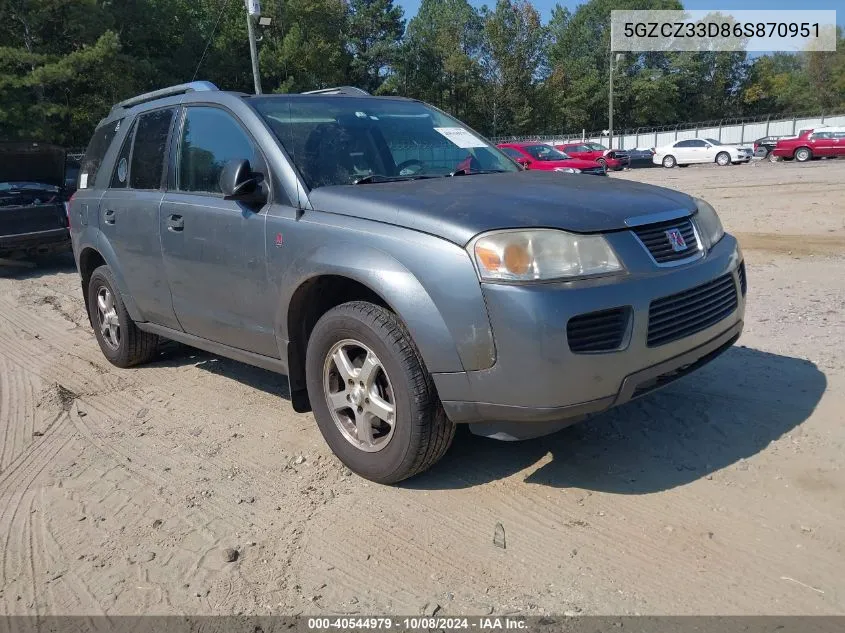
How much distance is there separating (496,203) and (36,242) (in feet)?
32.0

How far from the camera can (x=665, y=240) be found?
123 inches

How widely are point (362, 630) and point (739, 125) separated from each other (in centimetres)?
6178

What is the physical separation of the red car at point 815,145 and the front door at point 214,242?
35.4 metres

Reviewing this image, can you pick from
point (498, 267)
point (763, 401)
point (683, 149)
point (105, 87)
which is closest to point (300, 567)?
point (498, 267)

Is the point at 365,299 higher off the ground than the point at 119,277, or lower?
higher

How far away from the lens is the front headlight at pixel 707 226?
135 inches

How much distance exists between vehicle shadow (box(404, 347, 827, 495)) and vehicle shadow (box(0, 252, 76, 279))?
9690mm

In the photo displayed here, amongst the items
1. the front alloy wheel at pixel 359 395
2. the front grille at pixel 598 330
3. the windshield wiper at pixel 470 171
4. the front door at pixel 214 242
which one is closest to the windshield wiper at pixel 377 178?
the windshield wiper at pixel 470 171

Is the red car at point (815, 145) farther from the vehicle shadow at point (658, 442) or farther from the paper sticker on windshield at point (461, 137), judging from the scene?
the paper sticker on windshield at point (461, 137)

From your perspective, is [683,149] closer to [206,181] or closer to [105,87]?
[105,87]

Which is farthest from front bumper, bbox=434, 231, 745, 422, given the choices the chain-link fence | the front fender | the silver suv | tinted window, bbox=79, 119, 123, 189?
the chain-link fence

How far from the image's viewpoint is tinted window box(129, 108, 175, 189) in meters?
4.65

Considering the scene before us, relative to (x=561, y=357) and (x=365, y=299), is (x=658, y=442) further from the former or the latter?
(x=365, y=299)

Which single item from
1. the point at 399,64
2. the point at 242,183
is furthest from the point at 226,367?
the point at 399,64
